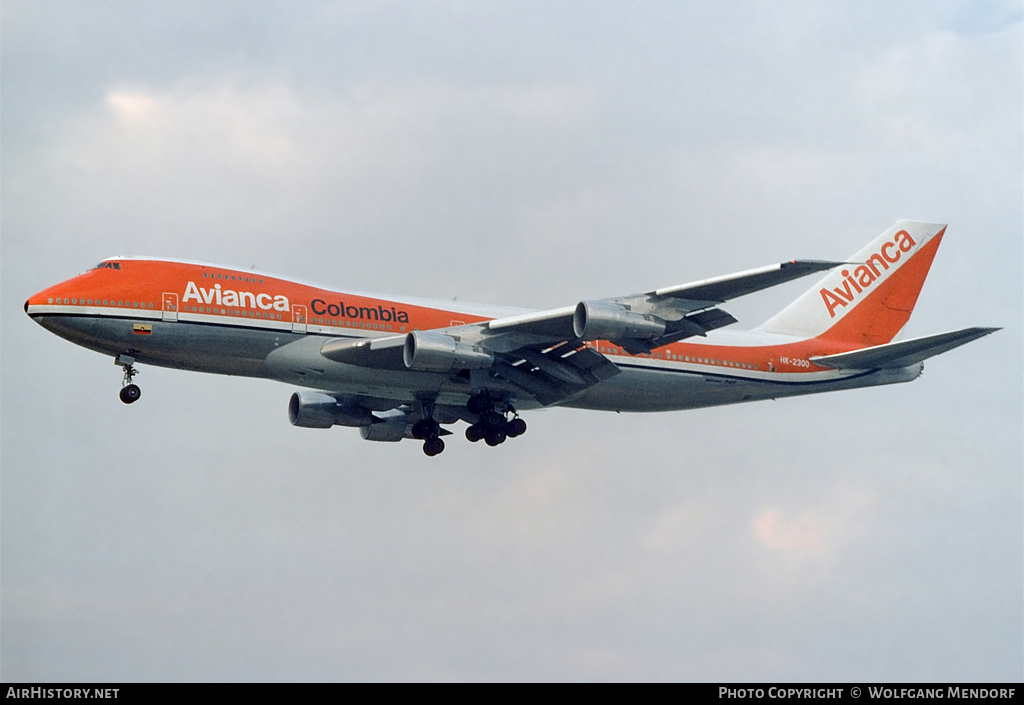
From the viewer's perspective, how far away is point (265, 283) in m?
43.2

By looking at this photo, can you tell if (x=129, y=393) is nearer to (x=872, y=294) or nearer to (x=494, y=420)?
A: (x=494, y=420)

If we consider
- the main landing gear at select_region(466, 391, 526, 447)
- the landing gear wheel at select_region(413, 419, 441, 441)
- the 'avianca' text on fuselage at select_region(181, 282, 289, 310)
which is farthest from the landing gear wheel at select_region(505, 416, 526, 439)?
the 'avianca' text on fuselage at select_region(181, 282, 289, 310)

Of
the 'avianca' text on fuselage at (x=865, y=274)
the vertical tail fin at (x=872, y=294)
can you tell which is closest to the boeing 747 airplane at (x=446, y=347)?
the vertical tail fin at (x=872, y=294)

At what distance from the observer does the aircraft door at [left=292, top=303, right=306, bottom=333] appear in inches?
1679

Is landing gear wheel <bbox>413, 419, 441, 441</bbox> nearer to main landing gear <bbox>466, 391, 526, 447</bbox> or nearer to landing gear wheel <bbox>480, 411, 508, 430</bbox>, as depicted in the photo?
main landing gear <bbox>466, 391, 526, 447</bbox>

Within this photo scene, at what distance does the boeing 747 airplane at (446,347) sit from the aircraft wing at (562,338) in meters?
0.05

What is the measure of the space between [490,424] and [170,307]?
1110cm

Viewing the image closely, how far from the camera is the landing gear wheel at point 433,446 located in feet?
160

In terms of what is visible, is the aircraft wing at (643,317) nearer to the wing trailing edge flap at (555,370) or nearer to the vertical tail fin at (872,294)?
the wing trailing edge flap at (555,370)

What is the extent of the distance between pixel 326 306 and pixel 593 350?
28.0 ft

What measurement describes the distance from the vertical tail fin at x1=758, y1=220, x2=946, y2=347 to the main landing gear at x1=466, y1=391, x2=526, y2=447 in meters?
11.0
